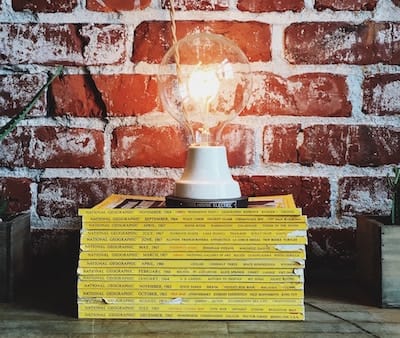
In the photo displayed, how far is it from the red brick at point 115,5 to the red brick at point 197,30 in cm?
3

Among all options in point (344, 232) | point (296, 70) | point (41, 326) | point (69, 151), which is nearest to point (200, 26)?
point (296, 70)

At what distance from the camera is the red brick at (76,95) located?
3.23ft

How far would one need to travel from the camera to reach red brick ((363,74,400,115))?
→ 97cm

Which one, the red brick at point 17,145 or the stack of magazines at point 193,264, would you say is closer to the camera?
the stack of magazines at point 193,264

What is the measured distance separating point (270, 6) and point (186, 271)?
0.46 m

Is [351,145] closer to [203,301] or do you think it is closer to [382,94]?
[382,94]

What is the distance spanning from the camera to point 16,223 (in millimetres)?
824

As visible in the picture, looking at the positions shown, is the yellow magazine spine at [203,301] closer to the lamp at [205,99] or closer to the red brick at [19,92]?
the lamp at [205,99]

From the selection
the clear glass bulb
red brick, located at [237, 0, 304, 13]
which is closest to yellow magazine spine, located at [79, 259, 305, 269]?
the clear glass bulb

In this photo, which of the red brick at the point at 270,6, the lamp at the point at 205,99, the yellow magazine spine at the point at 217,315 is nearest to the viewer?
the yellow magazine spine at the point at 217,315

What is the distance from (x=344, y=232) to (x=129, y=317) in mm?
405

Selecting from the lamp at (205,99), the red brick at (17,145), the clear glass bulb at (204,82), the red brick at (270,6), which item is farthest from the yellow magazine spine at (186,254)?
the red brick at (270,6)

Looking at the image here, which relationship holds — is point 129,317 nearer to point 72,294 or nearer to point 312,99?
point 72,294

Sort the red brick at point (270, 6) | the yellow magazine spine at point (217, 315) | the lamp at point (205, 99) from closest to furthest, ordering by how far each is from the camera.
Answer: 1. the yellow magazine spine at point (217, 315)
2. the lamp at point (205, 99)
3. the red brick at point (270, 6)
